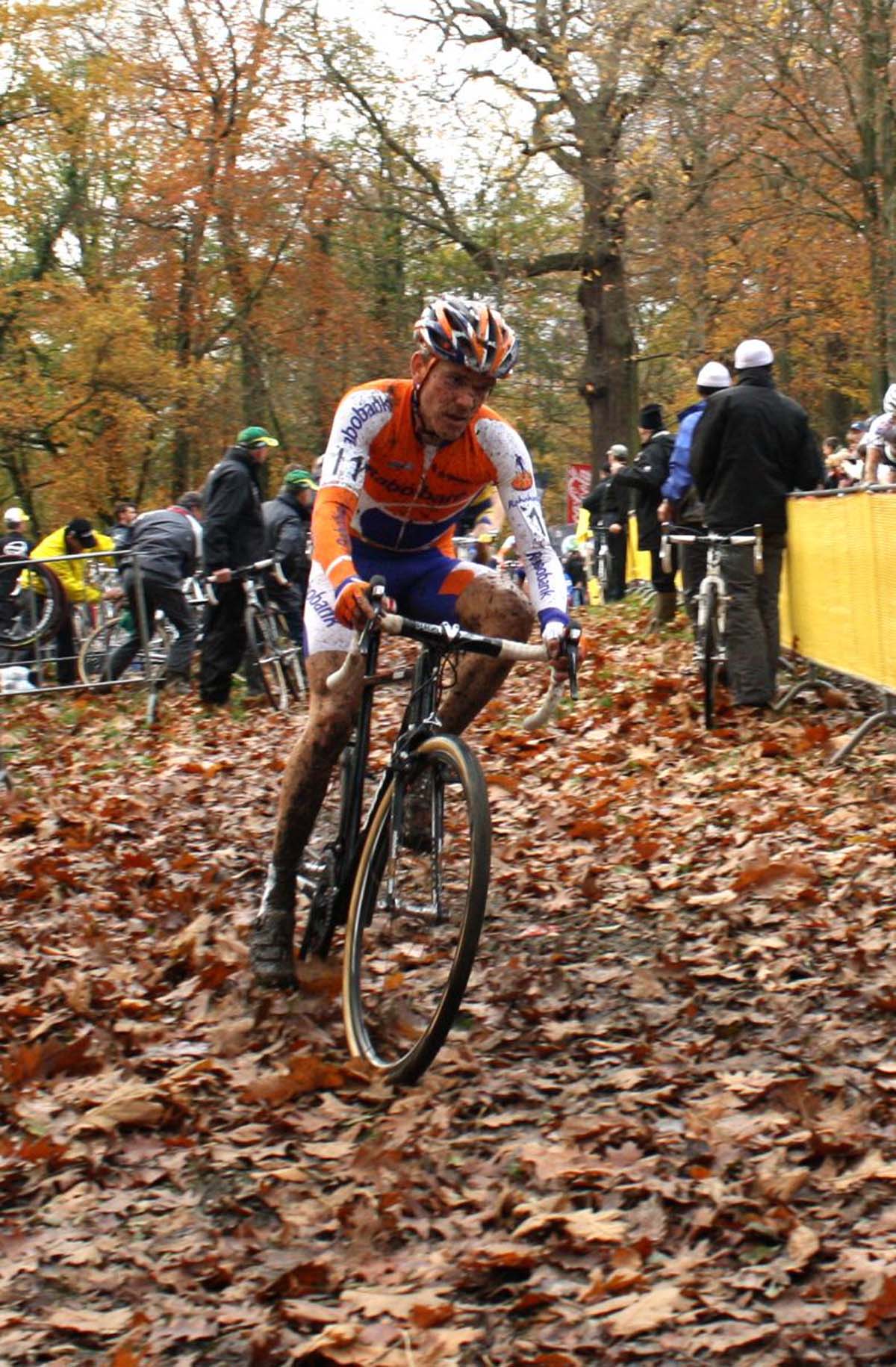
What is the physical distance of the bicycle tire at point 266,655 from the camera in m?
14.8

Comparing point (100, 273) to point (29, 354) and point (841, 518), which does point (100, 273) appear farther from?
point (841, 518)

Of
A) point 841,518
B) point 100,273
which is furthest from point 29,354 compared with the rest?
point 841,518

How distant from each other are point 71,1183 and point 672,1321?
1861mm

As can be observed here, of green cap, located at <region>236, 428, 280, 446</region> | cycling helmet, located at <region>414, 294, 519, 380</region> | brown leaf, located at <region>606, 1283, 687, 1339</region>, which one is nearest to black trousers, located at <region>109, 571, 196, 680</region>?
green cap, located at <region>236, 428, 280, 446</region>

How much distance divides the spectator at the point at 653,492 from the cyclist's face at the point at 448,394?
9908 millimetres

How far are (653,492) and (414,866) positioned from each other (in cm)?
1242

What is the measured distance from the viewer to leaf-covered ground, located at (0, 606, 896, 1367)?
374 cm

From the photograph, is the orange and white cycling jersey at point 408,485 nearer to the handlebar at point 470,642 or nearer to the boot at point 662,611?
the handlebar at point 470,642

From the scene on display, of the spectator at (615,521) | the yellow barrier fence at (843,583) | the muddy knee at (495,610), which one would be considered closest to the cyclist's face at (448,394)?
the muddy knee at (495,610)

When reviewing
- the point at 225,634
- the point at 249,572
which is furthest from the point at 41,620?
the point at 249,572

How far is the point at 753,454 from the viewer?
11297 mm

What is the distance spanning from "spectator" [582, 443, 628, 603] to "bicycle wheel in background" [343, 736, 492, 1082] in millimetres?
16723

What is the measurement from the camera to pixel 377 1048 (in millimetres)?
5293

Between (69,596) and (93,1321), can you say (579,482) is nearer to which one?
(69,596)
